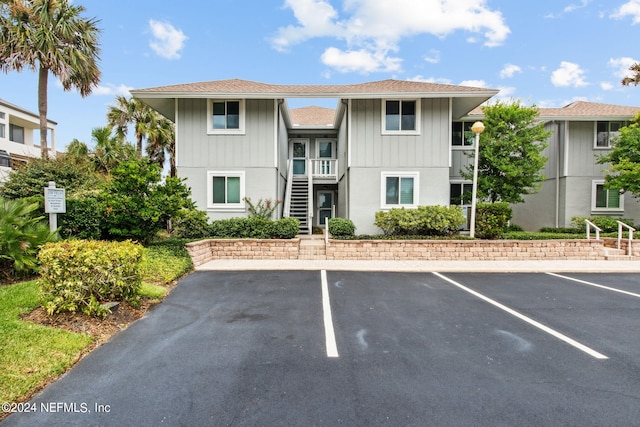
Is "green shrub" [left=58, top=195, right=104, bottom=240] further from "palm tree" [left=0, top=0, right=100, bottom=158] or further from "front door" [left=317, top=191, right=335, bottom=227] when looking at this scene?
"front door" [left=317, top=191, right=335, bottom=227]

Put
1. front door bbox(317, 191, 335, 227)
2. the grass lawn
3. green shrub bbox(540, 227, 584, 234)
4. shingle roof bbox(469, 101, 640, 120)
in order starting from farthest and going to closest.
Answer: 1. front door bbox(317, 191, 335, 227)
2. shingle roof bbox(469, 101, 640, 120)
3. green shrub bbox(540, 227, 584, 234)
4. the grass lawn

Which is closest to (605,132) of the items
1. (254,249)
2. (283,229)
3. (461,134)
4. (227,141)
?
(461,134)

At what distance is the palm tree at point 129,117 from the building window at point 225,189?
29.5 feet

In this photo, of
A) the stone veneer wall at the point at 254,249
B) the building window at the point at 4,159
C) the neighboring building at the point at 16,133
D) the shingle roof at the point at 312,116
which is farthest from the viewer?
the neighboring building at the point at 16,133

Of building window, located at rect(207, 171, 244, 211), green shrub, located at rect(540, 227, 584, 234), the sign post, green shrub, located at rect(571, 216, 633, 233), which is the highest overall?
building window, located at rect(207, 171, 244, 211)

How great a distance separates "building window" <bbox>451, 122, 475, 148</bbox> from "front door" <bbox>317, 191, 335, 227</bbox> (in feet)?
22.3

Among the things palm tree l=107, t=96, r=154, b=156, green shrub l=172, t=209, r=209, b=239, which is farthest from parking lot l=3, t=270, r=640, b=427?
palm tree l=107, t=96, r=154, b=156

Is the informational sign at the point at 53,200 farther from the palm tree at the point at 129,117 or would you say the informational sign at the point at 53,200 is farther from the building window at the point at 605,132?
the building window at the point at 605,132

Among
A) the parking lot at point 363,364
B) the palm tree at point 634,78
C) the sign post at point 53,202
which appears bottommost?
the parking lot at point 363,364

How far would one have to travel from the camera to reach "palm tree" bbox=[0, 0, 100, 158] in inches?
508

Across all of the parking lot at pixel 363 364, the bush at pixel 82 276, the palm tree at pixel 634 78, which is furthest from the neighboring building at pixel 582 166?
the bush at pixel 82 276

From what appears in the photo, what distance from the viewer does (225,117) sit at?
12.1 m

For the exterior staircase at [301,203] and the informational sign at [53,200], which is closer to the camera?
the informational sign at [53,200]

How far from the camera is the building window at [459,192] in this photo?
14047 millimetres
